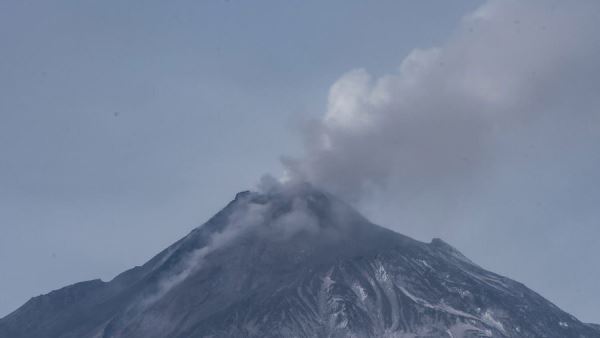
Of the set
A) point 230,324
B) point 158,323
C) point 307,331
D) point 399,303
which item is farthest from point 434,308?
point 158,323

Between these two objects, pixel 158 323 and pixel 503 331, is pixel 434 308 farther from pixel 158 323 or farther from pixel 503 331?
pixel 158 323

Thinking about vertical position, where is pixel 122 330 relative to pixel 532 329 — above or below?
above

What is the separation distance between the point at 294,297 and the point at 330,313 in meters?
7.97

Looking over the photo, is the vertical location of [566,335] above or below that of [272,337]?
below

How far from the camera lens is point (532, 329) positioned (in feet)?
625

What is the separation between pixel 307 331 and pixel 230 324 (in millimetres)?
12903

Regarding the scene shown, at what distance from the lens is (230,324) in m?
189

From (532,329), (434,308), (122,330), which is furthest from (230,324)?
(532,329)

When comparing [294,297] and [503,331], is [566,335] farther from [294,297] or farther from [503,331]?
[294,297]

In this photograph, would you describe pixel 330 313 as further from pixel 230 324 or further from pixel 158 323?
pixel 158 323

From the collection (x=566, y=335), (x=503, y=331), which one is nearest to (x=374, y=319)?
(x=503, y=331)

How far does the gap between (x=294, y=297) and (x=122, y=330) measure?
3050 centimetres

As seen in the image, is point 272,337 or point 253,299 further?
point 253,299

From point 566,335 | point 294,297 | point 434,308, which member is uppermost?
point 294,297
